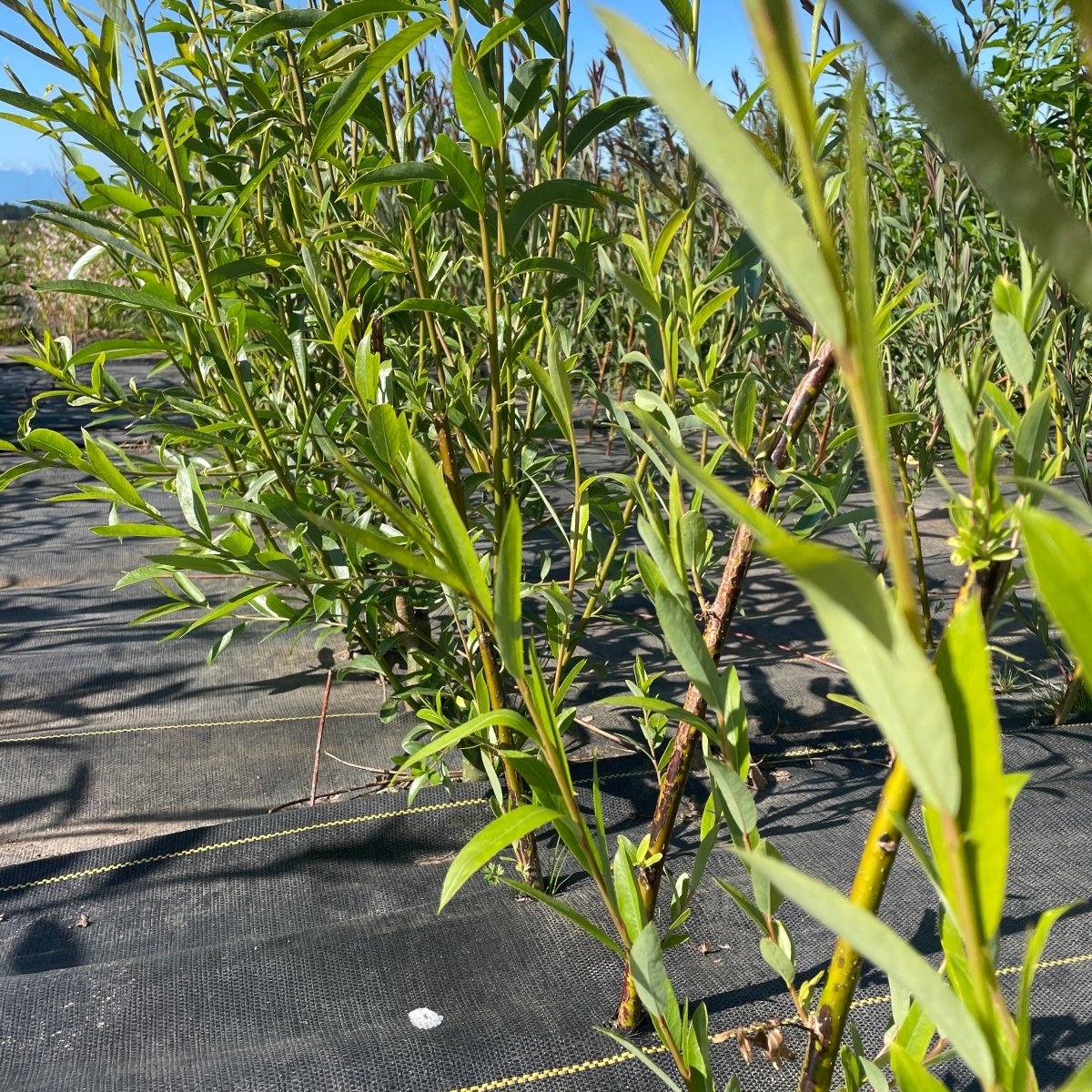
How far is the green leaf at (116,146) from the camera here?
35.1 inches

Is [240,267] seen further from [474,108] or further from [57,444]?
[474,108]

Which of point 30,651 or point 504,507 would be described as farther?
point 30,651

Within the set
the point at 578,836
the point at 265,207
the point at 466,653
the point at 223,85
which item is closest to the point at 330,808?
the point at 466,653

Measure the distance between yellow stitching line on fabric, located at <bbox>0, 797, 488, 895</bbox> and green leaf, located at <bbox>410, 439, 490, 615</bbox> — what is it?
1129 millimetres

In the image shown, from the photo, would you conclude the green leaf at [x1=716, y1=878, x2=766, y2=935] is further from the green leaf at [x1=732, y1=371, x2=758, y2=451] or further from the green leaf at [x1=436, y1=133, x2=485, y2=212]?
the green leaf at [x1=436, y1=133, x2=485, y2=212]

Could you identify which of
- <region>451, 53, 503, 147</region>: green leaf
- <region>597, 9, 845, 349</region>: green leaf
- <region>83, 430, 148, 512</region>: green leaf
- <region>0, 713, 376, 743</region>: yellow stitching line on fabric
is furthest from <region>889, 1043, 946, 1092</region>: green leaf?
<region>0, 713, 376, 743</region>: yellow stitching line on fabric

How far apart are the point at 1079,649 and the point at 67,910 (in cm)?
155

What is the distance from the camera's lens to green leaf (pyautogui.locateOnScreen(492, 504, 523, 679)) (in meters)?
0.37

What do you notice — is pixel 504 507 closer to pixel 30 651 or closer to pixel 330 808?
pixel 330 808

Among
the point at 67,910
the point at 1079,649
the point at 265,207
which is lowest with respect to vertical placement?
the point at 67,910

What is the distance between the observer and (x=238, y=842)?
5.04 ft

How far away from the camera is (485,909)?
1316mm

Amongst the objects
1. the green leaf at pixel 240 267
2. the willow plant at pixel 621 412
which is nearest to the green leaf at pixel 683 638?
the willow plant at pixel 621 412

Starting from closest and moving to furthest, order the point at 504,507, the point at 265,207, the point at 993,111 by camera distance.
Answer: the point at 993,111, the point at 504,507, the point at 265,207
